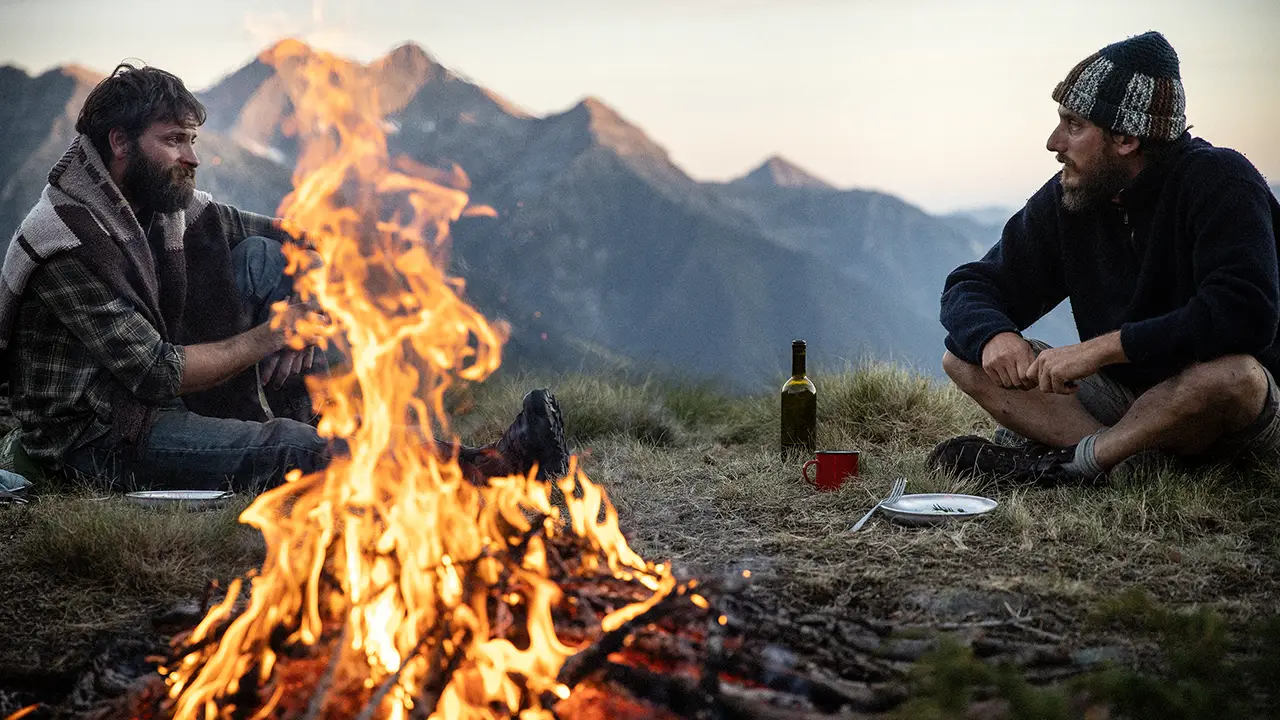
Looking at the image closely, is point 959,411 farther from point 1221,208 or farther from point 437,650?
point 437,650

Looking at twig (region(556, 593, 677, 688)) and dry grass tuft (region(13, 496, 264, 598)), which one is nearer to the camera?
twig (region(556, 593, 677, 688))

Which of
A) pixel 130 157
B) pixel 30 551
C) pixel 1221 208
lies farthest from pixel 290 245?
pixel 1221 208

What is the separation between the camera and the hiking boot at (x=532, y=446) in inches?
153

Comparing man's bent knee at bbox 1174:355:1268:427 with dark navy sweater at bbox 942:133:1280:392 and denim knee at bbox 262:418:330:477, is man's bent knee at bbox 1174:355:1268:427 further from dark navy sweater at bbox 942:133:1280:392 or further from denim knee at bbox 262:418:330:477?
denim knee at bbox 262:418:330:477

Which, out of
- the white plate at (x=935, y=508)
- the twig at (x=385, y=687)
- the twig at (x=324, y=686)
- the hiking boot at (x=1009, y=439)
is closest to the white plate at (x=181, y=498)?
the twig at (x=324, y=686)

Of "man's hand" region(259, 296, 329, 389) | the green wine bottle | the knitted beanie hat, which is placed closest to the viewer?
the knitted beanie hat

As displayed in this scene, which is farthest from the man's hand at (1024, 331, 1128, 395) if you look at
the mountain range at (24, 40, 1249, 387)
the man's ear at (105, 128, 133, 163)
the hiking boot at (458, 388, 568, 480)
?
the mountain range at (24, 40, 1249, 387)

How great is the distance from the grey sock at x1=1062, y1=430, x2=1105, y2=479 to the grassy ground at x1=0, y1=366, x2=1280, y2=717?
0.36ft

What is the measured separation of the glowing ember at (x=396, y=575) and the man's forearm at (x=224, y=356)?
23.0 inches

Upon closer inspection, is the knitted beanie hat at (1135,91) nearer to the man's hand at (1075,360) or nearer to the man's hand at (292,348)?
the man's hand at (1075,360)

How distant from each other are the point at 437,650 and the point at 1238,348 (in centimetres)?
301

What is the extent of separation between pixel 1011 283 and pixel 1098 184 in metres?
0.65

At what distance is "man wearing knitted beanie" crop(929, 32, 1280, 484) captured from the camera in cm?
353

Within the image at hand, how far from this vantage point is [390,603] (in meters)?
2.23
